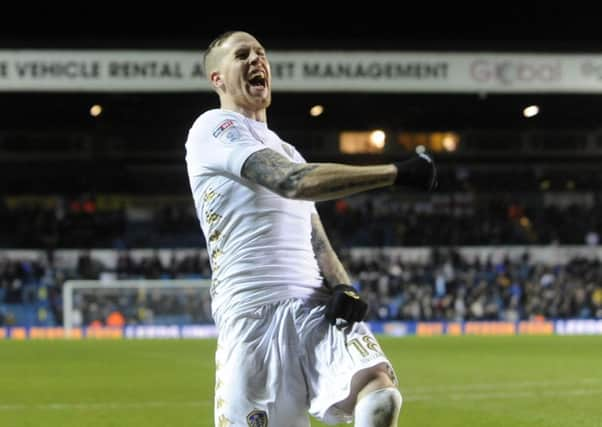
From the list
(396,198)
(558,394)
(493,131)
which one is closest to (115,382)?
(558,394)

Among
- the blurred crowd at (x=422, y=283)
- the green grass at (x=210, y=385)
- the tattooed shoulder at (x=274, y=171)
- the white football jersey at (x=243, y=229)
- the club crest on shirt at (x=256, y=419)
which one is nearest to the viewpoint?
the tattooed shoulder at (x=274, y=171)

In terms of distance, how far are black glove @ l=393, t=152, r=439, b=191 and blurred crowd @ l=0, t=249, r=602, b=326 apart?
19586mm

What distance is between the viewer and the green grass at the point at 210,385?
23.4 feet

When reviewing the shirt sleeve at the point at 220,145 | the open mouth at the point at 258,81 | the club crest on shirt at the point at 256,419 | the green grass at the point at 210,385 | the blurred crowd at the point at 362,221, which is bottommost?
the green grass at the point at 210,385

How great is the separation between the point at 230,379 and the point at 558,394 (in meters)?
5.84

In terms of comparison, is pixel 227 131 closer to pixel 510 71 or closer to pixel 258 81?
pixel 258 81

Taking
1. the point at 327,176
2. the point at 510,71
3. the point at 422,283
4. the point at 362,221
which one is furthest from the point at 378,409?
the point at 362,221

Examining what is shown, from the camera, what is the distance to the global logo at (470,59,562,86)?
744 inches

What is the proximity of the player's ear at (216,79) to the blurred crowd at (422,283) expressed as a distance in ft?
61.9

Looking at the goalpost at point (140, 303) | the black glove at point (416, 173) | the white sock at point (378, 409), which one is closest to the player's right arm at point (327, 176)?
the black glove at point (416, 173)

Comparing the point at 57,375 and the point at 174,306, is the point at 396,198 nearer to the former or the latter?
the point at 174,306

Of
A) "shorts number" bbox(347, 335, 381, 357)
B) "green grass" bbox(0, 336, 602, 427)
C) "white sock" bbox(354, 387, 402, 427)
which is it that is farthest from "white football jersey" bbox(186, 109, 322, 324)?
"green grass" bbox(0, 336, 602, 427)

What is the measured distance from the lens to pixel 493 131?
32.1m

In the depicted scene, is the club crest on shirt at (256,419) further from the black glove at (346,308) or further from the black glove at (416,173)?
the black glove at (416,173)
